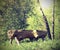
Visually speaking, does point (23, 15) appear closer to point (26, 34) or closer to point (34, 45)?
point (26, 34)

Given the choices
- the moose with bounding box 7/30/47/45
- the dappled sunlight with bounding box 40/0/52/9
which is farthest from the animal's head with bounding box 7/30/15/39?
the dappled sunlight with bounding box 40/0/52/9

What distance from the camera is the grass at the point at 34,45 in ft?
7.39

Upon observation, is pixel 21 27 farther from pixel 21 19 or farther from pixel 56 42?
pixel 56 42

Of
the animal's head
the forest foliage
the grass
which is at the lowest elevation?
the grass

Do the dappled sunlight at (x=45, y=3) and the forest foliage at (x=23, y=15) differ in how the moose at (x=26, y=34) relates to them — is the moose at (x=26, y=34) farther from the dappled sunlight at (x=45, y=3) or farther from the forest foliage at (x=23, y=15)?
the dappled sunlight at (x=45, y=3)

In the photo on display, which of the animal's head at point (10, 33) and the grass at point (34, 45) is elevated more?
the animal's head at point (10, 33)

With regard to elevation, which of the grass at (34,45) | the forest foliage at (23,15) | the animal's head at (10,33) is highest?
the forest foliage at (23,15)

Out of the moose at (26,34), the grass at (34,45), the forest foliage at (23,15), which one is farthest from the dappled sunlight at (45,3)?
the grass at (34,45)

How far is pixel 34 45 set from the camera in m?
2.30

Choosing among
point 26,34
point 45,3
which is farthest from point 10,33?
point 45,3

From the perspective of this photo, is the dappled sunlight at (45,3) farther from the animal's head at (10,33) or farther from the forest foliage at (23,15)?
the animal's head at (10,33)

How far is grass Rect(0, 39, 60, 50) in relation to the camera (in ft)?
7.39

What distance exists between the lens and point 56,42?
2334 mm

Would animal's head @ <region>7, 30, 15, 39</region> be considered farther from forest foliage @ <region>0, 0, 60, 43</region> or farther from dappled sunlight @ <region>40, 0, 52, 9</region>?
dappled sunlight @ <region>40, 0, 52, 9</region>
